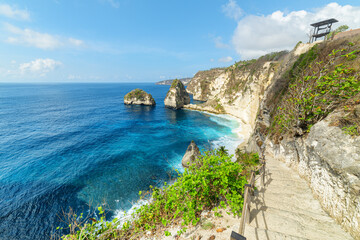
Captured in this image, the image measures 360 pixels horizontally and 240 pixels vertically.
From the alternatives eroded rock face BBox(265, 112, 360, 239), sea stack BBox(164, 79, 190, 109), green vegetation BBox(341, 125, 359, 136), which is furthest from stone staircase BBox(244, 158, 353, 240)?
sea stack BBox(164, 79, 190, 109)

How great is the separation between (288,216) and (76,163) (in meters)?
29.3

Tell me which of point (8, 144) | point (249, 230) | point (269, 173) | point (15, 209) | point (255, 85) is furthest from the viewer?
point (255, 85)

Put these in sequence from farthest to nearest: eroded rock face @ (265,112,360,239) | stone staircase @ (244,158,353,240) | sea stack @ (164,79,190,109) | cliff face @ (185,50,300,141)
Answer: sea stack @ (164,79,190,109)
cliff face @ (185,50,300,141)
eroded rock face @ (265,112,360,239)
stone staircase @ (244,158,353,240)

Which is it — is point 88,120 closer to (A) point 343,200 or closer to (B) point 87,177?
(B) point 87,177

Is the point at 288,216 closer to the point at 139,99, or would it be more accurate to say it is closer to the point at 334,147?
the point at 334,147

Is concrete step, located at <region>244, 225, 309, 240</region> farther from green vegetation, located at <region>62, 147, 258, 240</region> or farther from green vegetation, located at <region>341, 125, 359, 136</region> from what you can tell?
green vegetation, located at <region>341, 125, 359, 136</region>

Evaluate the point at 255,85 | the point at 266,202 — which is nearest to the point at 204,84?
the point at 255,85

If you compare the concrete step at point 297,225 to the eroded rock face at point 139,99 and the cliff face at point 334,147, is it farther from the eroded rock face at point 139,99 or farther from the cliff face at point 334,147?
the eroded rock face at point 139,99

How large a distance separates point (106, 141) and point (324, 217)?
3582 centimetres

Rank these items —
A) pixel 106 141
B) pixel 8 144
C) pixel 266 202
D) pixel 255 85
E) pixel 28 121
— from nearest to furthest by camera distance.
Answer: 1. pixel 266 202
2. pixel 8 144
3. pixel 106 141
4. pixel 28 121
5. pixel 255 85

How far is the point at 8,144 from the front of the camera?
28.1 meters

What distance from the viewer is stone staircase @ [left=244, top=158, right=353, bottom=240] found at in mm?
4887

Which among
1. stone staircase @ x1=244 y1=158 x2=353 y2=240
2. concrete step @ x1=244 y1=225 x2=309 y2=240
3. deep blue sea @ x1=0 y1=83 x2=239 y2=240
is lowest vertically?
deep blue sea @ x1=0 y1=83 x2=239 y2=240

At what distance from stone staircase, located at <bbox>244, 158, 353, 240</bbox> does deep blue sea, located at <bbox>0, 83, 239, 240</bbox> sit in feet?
36.5
